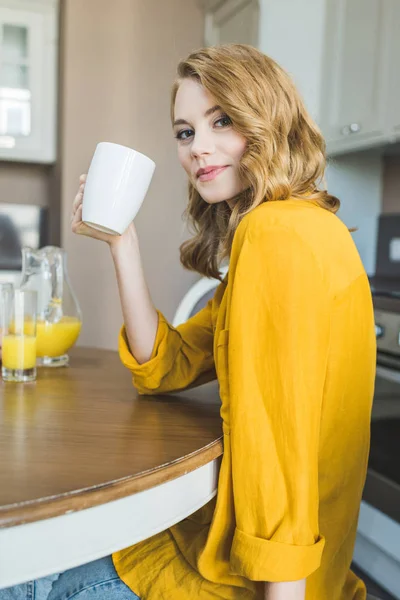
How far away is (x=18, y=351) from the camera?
1.03 m

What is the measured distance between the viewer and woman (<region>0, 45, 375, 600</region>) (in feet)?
2.20

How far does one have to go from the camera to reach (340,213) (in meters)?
2.47

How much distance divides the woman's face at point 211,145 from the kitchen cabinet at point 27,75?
2099 mm

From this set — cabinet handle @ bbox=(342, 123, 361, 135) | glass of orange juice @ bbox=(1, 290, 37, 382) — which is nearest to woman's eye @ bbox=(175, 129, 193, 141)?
glass of orange juice @ bbox=(1, 290, 37, 382)

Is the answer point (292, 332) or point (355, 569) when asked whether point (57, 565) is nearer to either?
point (292, 332)

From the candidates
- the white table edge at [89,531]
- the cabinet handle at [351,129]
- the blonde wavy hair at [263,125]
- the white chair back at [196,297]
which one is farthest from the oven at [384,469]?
the white table edge at [89,531]

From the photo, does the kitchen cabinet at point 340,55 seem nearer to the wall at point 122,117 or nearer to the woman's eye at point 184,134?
the wall at point 122,117

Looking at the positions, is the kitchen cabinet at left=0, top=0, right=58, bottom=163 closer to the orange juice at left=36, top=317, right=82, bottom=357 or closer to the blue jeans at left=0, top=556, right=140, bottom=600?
the orange juice at left=36, top=317, right=82, bottom=357

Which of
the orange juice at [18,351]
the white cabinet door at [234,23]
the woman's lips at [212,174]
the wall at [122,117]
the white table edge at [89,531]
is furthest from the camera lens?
the wall at [122,117]

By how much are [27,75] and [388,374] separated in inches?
83.2

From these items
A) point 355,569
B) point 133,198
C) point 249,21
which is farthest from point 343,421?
point 249,21

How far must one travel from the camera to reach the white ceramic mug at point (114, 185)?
0.84m

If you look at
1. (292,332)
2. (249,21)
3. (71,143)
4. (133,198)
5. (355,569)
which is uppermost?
(249,21)

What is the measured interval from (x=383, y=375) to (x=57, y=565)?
139cm
